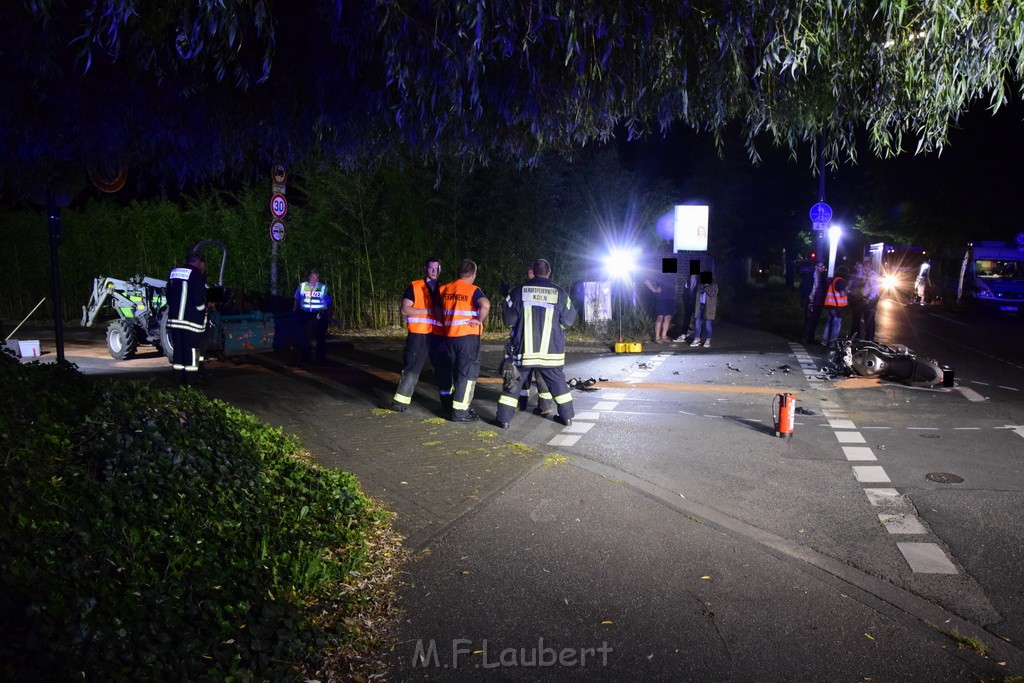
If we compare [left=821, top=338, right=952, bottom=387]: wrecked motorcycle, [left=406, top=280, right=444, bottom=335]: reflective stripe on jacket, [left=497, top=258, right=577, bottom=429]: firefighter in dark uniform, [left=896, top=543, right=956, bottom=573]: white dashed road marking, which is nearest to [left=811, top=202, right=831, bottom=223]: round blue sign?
[left=821, top=338, right=952, bottom=387]: wrecked motorcycle

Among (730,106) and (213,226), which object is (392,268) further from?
(730,106)

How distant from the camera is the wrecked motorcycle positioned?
41.4 feet

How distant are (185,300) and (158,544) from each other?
7.32m

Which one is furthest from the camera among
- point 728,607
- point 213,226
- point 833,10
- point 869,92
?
point 213,226

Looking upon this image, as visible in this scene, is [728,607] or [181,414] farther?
[181,414]

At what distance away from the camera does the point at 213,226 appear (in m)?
21.1

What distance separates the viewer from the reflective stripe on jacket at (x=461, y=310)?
9336 mm

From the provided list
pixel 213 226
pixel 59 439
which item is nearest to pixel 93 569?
pixel 59 439

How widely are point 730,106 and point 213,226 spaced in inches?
685

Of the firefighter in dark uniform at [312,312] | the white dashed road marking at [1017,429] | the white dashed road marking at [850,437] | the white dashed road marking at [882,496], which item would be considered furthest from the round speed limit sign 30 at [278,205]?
the white dashed road marking at [1017,429]

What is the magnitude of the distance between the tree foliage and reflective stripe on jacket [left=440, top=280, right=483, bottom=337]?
2964 mm

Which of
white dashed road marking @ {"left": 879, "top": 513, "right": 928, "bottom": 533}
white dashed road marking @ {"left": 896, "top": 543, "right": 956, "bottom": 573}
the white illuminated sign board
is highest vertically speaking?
the white illuminated sign board

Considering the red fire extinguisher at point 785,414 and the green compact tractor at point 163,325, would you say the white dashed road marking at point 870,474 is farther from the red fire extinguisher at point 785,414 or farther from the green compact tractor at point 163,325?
the green compact tractor at point 163,325

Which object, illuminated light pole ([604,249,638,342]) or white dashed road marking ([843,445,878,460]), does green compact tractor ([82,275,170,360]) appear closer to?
illuminated light pole ([604,249,638,342])
